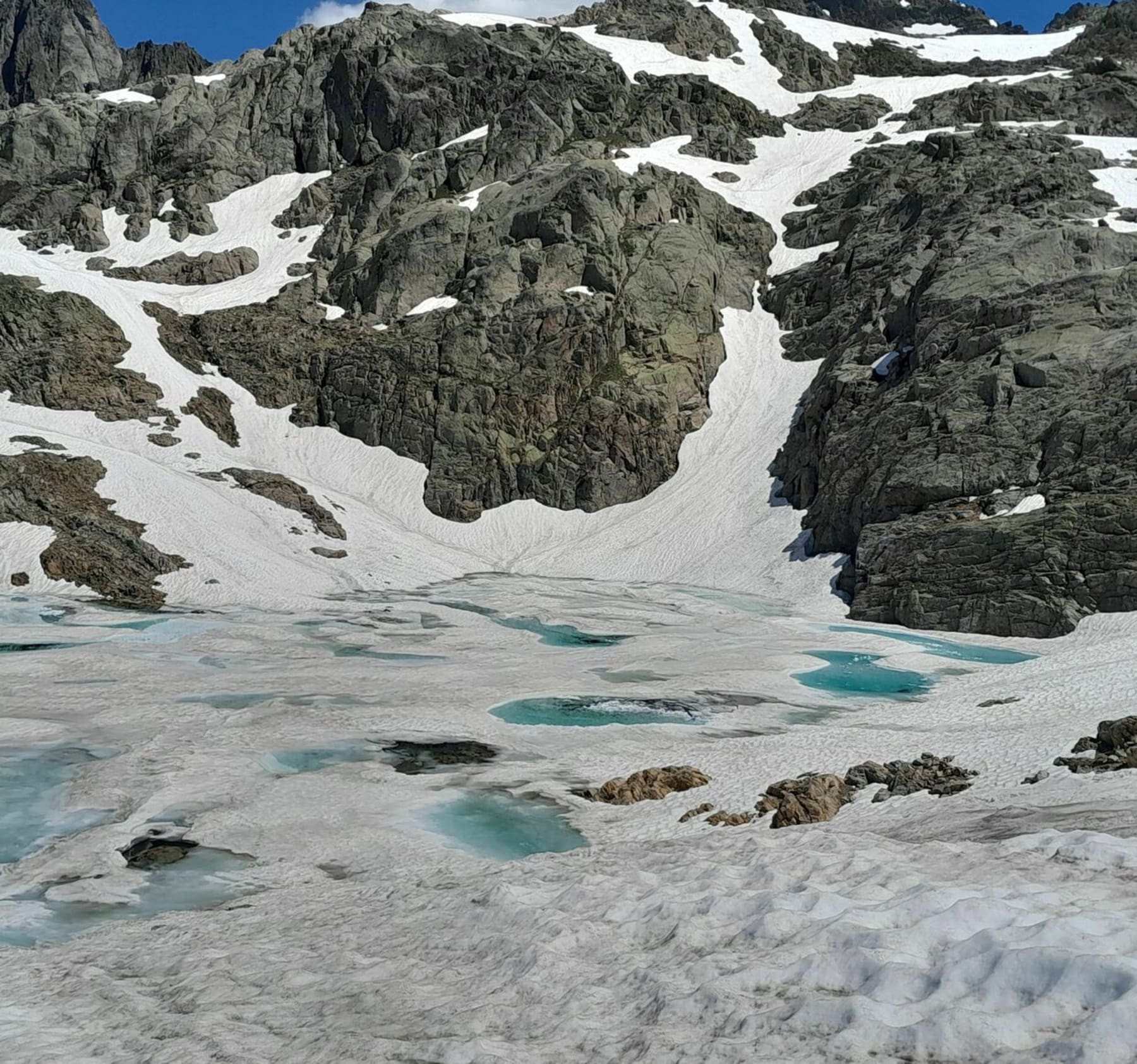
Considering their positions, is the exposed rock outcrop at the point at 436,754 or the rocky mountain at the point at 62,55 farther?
the rocky mountain at the point at 62,55

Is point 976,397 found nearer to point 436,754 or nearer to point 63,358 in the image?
point 436,754

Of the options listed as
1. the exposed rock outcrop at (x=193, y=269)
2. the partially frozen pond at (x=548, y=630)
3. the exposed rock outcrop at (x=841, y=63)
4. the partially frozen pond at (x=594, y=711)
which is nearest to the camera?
the partially frozen pond at (x=594, y=711)

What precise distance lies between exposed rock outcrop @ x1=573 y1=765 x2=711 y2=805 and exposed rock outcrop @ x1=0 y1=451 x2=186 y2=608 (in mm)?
36430

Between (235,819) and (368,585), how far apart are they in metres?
40.0

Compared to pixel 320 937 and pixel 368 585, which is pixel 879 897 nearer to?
pixel 320 937

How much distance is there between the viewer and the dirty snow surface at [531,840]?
740 cm

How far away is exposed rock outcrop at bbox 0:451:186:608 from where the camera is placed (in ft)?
163

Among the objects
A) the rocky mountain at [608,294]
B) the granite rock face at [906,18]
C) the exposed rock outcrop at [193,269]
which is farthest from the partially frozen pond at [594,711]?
the granite rock face at [906,18]

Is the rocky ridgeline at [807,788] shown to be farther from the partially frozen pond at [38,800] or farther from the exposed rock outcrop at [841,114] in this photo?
the exposed rock outcrop at [841,114]

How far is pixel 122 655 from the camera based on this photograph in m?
32.6

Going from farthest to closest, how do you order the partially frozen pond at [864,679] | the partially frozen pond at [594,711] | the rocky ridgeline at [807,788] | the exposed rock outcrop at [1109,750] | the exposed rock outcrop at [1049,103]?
1. the exposed rock outcrop at [1049,103]
2. the partially frozen pond at [864,679]
3. the partially frozen pond at [594,711]
4. the rocky ridgeline at [807,788]
5. the exposed rock outcrop at [1109,750]

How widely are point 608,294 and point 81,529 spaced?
164 ft

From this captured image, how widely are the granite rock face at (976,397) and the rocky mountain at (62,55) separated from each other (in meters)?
134

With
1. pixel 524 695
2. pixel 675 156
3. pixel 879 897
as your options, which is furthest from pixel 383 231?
pixel 879 897
